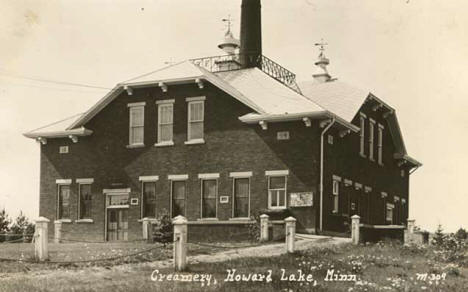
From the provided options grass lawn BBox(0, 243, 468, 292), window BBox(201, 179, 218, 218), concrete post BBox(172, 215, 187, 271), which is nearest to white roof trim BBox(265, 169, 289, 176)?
window BBox(201, 179, 218, 218)

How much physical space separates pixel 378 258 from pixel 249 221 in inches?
346

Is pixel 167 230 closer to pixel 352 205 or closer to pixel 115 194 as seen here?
pixel 115 194

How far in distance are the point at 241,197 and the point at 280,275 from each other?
13665 millimetres

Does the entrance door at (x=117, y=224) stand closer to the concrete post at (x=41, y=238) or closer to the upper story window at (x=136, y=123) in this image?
the upper story window at (x=136, y=123)

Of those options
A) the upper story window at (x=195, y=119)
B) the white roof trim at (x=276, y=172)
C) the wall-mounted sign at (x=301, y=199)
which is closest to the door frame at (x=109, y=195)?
the upper story window at (x=195, y=119)

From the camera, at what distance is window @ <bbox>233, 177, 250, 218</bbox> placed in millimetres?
30750

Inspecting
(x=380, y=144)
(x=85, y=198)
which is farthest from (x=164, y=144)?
(x=380, y=144)

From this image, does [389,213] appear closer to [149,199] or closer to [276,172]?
[276,172]

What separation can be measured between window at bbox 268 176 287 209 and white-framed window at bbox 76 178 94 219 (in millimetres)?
7979

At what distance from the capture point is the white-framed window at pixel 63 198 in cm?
3441

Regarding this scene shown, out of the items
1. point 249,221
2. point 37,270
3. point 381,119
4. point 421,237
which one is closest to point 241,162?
point 249,221

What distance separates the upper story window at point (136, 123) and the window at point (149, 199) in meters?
1.69

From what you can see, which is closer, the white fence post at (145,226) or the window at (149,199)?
the white fence post at (145,226)

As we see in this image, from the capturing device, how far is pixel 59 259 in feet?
68.7
